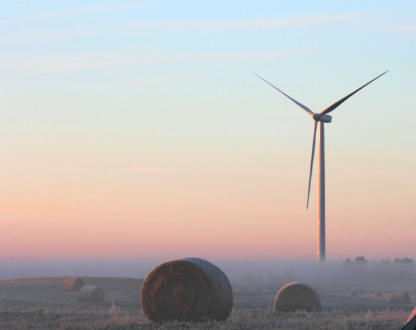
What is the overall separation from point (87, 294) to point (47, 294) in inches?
302

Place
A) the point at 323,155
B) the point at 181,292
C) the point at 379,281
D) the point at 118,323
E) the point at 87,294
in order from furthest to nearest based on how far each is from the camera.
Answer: the point at 379,281 → the point at 323,155 → the point at 87,294 → the point at 181,292 → the point at 118,323

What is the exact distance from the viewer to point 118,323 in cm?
2256

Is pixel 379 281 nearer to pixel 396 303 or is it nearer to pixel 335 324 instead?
pixel 396 303

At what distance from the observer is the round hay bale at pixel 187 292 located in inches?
955

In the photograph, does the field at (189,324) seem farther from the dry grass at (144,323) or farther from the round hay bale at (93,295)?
→ the round hay bale at (93,295)

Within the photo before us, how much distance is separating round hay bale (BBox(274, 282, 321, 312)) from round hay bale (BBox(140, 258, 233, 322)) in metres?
11.6

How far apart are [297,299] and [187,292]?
12.9m

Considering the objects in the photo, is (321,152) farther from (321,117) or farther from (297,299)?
(297,299)

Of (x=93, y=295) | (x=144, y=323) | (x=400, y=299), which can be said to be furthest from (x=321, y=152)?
(x=144, y=323)

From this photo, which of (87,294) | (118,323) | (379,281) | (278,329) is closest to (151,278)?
(118,323)

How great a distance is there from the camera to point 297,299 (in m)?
36.1

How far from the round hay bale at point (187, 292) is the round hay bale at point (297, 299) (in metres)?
11.6

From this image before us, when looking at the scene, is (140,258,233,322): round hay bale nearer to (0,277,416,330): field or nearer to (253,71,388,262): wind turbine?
(0,277,416,330): field

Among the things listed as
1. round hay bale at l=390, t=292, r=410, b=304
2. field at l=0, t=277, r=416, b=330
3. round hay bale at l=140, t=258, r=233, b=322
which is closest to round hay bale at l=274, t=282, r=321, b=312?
field at l=0, t=277, r=416, b=330
